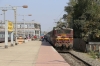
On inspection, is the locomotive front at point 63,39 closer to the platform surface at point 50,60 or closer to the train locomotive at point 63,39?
the train locomotive at point 63,39

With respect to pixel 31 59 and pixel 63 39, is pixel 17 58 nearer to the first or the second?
pixel 31 59

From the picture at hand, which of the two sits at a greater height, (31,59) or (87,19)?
(87,19)

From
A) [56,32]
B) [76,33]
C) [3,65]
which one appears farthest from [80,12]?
[3,65]

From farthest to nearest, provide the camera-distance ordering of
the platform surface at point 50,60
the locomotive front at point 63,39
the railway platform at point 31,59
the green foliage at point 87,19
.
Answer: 1. the green foliage at point 87,19
2. the locomotive front at point 63,39
3. the railway platform at point 31,59
4. the platform surface at point 50,60

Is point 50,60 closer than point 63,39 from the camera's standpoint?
Yes

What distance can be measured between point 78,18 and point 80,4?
246cm

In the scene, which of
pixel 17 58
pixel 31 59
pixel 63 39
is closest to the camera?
pixel 31 59

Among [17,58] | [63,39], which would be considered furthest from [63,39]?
[17,58]

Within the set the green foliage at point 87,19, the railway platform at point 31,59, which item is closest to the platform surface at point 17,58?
the railway platform at point 31,59

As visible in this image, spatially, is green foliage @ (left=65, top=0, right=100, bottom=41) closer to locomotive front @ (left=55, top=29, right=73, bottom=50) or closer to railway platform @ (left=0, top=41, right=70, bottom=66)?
locomotive front @ (left=55, top=29, right=73, bottom=50)

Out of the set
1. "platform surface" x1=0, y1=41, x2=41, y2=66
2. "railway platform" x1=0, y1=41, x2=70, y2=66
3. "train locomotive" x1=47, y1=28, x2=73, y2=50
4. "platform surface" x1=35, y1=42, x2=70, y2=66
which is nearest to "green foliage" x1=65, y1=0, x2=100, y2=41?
"train locomotive" x1=47, y1=28, x2=73, y2=50

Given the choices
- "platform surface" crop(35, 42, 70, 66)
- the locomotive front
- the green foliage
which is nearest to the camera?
"platform surface" crop(35, 42, 70, 66)

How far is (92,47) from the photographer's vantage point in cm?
3266

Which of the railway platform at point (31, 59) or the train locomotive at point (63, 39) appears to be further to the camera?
the train locomotive at point (63, 39)
